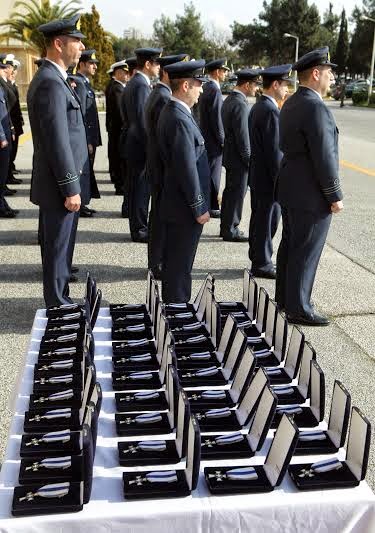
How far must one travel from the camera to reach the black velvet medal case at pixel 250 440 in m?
1.97

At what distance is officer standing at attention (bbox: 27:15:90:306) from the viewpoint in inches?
158

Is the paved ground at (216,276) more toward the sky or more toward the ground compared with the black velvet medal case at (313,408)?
more toward the ground

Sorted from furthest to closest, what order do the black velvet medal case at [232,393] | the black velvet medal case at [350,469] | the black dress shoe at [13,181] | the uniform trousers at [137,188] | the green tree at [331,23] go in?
the green tree at [331,23] < the black dress shoe at [13,181] < the uniform trousers at [137,188] < the black velvet medal case at [232,393] < the black velvet medal case at [350,469]

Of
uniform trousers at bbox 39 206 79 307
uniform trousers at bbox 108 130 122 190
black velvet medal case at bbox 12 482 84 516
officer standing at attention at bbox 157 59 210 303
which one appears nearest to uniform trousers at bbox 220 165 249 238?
officer standing at attention at bbox 157 59 210 303

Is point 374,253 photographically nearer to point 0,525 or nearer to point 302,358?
point 302,358

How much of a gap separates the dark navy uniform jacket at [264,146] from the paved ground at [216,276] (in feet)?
2.95

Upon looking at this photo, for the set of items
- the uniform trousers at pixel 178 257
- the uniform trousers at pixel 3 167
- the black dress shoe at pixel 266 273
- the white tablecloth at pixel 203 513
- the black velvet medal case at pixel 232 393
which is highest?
the black velvet medal case at pixel 232 393

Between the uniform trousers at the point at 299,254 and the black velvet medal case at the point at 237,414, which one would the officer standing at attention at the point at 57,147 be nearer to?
the uniform trousers at the point at 299,254

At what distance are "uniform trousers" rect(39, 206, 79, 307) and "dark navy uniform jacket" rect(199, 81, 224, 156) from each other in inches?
131

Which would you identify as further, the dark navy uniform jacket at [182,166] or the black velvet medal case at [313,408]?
the dark navy uniform jacket at [182,166]

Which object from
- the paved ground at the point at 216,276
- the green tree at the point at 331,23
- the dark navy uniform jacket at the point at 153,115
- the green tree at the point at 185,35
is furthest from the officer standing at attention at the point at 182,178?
the green tree at the point at 331,23

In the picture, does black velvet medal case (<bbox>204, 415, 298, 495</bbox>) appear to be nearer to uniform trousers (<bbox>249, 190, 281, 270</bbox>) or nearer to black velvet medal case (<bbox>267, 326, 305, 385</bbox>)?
black velvet medal case (<bbox>267, 326, 305, 385</bbox>)

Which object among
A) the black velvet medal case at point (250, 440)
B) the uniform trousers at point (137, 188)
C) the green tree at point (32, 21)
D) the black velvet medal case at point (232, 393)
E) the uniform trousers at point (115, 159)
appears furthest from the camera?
the green tree at point (32, 21)

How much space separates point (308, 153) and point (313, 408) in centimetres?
251
